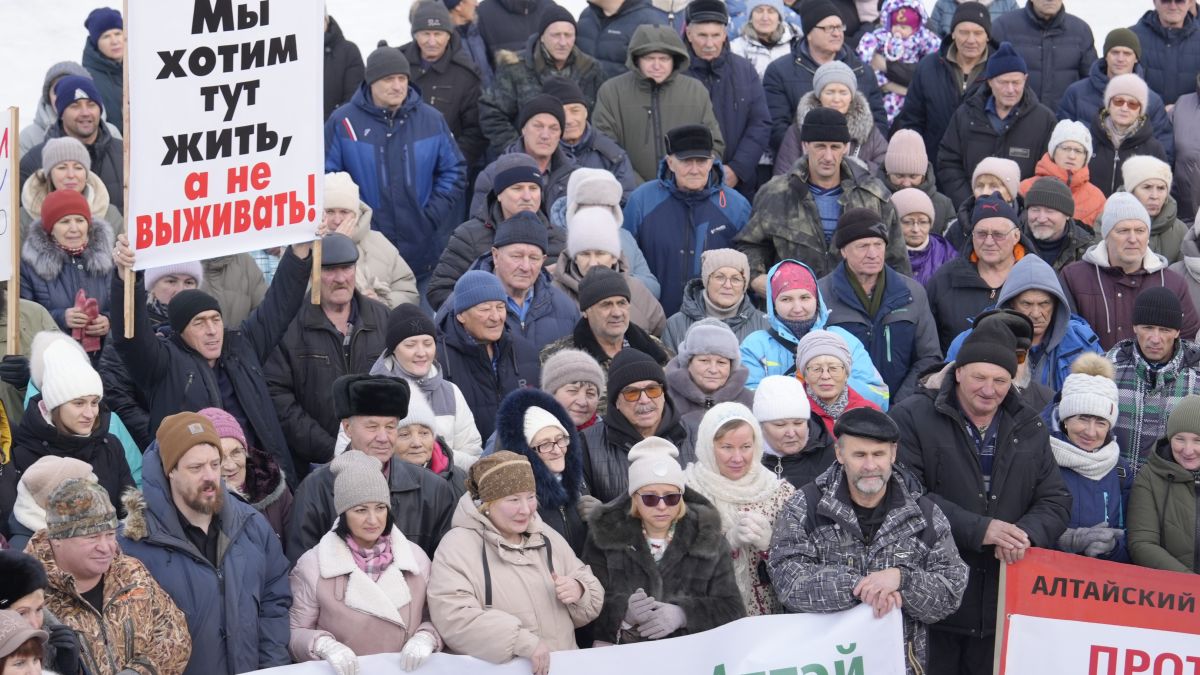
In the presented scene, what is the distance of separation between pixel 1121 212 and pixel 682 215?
2655 millimetres

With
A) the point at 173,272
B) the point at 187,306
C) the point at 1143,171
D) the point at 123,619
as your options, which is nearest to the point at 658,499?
the point at 123,619

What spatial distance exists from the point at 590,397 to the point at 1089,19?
1132 centimetres

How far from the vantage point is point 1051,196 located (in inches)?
473

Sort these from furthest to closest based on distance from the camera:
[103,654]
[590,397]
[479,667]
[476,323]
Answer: [476,323], [590,397], [479,667], [103,654]

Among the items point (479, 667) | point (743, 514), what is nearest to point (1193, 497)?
point (743, 514)

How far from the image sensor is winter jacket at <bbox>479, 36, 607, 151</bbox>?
44.3 ft

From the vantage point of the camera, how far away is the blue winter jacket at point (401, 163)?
499 inches

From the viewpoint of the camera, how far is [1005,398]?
9.38 meters

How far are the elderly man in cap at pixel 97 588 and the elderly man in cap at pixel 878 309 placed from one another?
4574 millimetres

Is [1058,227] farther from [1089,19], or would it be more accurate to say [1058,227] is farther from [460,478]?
[1089,19]

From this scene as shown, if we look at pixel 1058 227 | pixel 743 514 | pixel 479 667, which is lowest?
pixel 479 667

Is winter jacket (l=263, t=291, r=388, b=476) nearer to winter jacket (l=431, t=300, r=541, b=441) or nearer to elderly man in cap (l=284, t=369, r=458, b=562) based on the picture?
winter jacket (l=431, t=300, r=541, b=441)

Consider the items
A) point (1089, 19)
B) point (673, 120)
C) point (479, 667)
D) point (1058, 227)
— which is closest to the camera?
point (479, 667)

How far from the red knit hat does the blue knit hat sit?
7.34ft
